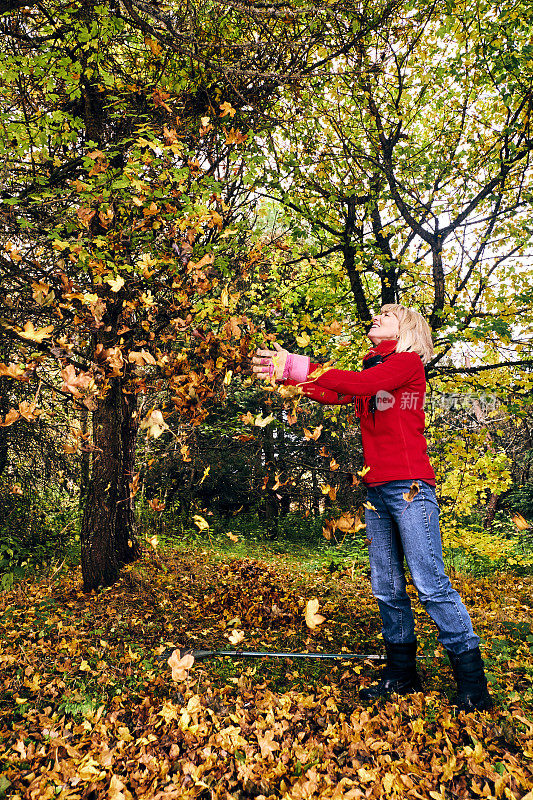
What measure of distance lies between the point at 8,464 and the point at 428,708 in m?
5.58

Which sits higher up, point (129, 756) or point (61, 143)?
point (61, 143)

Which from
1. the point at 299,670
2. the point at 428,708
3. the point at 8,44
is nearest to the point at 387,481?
the point at 428,708

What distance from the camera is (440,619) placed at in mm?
2311

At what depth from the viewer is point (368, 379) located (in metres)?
2.36

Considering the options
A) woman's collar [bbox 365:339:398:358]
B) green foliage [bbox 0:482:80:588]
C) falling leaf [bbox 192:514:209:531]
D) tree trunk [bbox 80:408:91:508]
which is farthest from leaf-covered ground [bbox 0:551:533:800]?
tree trunk [bbox 80:408:91:508]

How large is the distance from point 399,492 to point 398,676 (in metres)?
1.06

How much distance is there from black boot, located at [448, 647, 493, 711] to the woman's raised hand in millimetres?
1649

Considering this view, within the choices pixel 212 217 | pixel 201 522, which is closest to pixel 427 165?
pixel 212 217

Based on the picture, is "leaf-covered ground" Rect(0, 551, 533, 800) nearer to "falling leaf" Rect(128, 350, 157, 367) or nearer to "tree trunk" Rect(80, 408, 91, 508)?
"falling leaf" Rect(128, 350, 157, 367)

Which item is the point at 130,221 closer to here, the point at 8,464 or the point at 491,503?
the point at 8,464

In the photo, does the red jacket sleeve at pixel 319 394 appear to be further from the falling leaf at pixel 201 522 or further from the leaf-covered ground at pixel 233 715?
the leaf-covered ground at pixel 233 715

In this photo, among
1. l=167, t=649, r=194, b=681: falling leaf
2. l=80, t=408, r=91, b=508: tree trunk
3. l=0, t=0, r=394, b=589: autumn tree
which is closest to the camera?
l=167, t=649, r=194, b=681: falling leaf

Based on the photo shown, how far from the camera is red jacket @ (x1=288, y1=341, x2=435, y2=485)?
2.36m

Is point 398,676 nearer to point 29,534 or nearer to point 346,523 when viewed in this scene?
point 346,523
